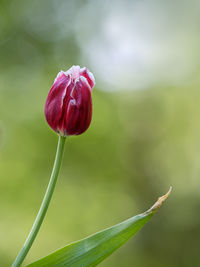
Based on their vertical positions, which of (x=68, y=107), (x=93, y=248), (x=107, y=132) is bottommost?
(x=93, y=248)

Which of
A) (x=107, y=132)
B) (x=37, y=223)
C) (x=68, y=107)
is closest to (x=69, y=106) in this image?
(x=68, y=107)

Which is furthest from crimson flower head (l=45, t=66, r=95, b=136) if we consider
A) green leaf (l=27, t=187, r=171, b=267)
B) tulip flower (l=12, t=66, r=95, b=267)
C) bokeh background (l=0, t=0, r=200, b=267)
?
bokeh background (l=0, t=0, r=200, b=267)

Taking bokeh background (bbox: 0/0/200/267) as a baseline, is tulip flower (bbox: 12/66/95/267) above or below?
below

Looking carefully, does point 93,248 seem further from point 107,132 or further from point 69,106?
point 107,132

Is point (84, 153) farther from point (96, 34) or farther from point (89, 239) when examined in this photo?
point (89, 239)

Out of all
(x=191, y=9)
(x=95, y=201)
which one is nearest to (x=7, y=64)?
(x=95, y=201)

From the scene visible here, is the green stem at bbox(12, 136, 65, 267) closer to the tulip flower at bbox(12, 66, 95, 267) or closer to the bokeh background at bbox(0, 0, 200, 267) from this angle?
the tulip flower at bbox(12, 66, 95, 267)
